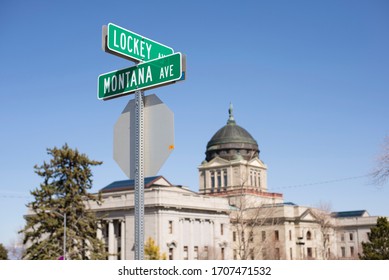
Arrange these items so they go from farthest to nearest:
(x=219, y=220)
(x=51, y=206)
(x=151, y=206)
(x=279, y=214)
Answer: (x=279, y=214) → (x=219, y=220) → (x=151, y=206) → (x=51, y=206)

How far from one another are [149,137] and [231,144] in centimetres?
10809

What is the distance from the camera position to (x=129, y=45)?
22.0 ft

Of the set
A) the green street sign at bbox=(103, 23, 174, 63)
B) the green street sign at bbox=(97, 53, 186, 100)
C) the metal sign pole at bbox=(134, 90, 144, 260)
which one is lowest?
the metal sign pole at bbox=(134, 90, 144, 260)

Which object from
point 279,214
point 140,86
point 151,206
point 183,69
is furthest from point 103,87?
point 279,214

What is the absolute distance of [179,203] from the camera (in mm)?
70812

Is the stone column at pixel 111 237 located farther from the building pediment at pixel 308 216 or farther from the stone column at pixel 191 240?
the building pediment at pixel 308 216

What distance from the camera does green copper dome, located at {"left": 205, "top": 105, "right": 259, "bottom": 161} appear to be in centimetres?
11412

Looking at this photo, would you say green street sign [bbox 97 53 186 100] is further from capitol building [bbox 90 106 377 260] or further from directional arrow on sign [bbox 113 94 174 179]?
capitol building [bbox 90 106 377 260]

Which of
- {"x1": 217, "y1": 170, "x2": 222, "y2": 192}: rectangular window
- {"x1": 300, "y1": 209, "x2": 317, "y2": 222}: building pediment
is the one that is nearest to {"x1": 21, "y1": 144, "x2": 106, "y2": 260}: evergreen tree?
{"x1": 300, "y1": 209, "x2": 317, "y2": 222}: building pediment

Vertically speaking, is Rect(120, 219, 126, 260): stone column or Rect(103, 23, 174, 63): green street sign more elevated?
Rect(120, 219, 126, 260): stone column

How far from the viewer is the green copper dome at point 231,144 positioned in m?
114

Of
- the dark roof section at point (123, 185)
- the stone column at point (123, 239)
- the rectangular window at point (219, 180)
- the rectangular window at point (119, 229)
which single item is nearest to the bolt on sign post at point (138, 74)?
the stone column at point (123, 239)
